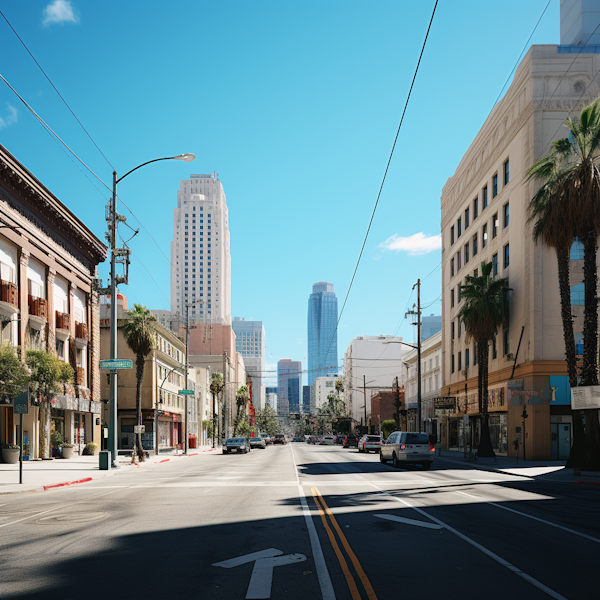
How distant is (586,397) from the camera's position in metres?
26.5

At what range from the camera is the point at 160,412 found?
65.5 metres

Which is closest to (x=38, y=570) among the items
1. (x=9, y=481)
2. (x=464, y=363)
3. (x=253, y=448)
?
(x=9, y=481)

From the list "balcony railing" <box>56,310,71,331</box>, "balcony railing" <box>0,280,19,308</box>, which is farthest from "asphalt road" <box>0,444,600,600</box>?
"balcony railing" <box>56,310,71,331</box>

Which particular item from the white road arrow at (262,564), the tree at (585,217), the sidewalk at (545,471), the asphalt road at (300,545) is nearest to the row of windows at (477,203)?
the tree at (585,217)

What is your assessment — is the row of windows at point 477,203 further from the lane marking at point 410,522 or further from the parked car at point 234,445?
the lane marking at point 410,522

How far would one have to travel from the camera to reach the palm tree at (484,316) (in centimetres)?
4022

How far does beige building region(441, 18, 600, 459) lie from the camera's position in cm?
3750

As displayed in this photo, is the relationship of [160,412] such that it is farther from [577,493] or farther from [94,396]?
[577,493]

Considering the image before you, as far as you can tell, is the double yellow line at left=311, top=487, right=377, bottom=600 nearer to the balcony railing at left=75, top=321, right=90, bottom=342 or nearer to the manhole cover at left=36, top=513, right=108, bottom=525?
the manhole cover at left=36, top=513, right=108, bottom=525

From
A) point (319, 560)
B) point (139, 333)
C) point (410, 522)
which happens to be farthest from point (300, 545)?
point (139, 333)

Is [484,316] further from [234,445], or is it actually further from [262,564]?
[262,564]

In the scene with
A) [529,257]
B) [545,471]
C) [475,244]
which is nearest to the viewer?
[545,471]

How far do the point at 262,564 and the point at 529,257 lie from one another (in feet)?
111

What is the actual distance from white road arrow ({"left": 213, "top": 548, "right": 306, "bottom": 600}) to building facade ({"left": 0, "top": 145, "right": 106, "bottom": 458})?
27.1m
